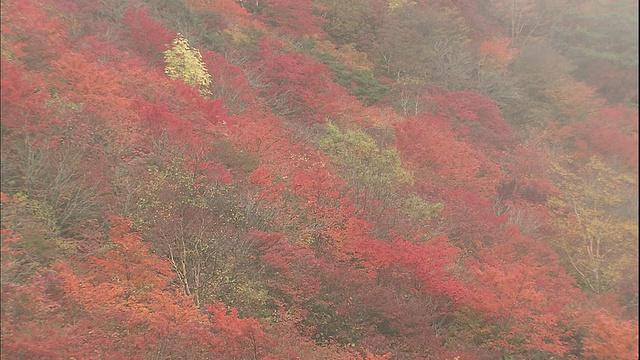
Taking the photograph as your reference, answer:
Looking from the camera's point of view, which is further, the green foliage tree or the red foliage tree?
the red foliage tree

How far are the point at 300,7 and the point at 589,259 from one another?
25.0 meters

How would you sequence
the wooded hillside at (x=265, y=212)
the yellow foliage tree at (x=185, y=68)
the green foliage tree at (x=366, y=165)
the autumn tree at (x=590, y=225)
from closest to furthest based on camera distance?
the wooded hillside at (x=265, y=212) < the autumn tree at (x=590, y=225) < the green foliage tree at (x=366, y=165) < the yellow foliage tree at (x=185, y=68)

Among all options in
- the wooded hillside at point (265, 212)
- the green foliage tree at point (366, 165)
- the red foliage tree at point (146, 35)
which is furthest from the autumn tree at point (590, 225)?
the red foliage tree at point (146, 35)

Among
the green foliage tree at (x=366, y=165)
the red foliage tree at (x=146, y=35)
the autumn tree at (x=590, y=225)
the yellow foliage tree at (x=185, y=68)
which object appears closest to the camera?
the autumn tree at (x=590, y=225)

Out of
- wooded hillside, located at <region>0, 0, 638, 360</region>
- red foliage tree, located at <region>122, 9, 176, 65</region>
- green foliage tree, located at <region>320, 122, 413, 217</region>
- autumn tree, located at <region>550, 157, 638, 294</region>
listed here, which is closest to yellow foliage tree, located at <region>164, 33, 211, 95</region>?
wooded hillside, located at <region>0, 0, 638, 360</region>

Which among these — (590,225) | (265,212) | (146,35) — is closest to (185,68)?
(146,35)

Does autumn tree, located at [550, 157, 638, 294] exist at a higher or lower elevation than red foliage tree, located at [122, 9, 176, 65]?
lower

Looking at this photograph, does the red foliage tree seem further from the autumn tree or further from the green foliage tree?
the autumn tree

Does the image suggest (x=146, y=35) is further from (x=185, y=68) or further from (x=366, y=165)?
(x=366, y=165)

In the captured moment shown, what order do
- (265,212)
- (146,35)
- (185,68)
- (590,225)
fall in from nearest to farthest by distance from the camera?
1. (265,212)
2. (185,68)
3. (146,35)
4. (590,225)

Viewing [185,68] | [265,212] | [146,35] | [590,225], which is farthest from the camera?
[590,225]

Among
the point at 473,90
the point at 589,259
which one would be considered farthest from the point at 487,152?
the point at 589,259

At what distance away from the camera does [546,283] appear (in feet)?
57.6

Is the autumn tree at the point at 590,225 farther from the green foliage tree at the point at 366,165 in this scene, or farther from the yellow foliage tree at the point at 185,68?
the yellow foliage tree at the point at 185,68
